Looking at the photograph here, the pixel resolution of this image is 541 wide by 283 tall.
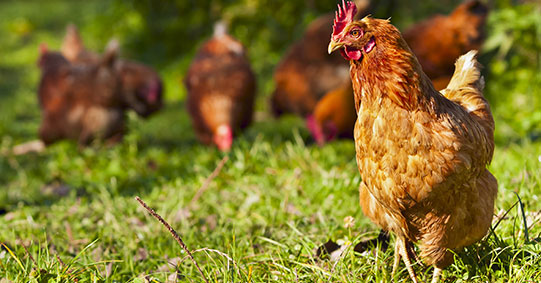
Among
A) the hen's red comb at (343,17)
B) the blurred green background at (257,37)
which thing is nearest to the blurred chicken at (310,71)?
the blurred green background at (257,37)

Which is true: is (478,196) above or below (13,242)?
above

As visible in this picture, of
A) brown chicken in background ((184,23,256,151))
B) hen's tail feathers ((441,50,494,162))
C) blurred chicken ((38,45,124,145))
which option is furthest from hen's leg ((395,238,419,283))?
blurred chicken ((38,45,124,145))

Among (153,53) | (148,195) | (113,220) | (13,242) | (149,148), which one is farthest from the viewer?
(153,53)

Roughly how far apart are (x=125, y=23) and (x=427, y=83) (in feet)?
29.8

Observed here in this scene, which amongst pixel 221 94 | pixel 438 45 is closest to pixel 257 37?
pixel 221 94

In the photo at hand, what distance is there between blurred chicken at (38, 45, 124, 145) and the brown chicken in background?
0.90m

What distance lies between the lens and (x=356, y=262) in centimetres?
225

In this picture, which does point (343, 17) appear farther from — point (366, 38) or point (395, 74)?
point (395, 74)

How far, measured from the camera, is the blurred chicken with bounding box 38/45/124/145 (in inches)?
225

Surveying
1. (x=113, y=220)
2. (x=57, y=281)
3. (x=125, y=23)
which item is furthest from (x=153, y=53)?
(x=57, y=281)

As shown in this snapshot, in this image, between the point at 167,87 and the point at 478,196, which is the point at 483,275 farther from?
the point at 167,87

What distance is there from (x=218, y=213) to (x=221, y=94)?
2.03m

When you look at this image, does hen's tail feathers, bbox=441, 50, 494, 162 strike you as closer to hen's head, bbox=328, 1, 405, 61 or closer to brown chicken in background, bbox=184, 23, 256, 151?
hen's head, bbox=328, 1, 405, 61

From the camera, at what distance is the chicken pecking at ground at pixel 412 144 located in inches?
73.8
